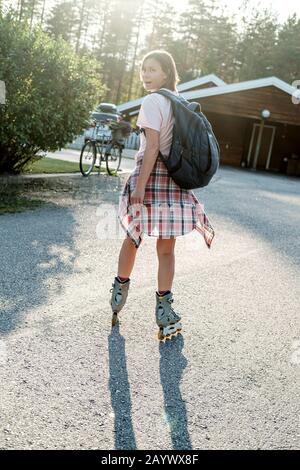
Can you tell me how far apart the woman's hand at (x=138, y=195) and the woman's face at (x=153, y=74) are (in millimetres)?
667

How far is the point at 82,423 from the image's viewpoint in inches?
95.1

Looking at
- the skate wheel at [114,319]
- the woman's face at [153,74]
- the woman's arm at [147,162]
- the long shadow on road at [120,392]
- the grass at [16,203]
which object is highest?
the woman's face at [153,74]

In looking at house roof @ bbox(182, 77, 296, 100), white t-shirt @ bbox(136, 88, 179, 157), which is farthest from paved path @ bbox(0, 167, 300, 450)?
house roof @ bbox(182, 77, 296, 100)

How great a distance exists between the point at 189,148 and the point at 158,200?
0.40 m

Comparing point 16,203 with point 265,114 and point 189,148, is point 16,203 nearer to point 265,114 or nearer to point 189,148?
point 189,148

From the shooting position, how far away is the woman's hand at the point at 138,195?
340 cm

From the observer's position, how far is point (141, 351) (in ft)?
10.8

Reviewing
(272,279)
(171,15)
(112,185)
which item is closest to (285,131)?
(112,185)

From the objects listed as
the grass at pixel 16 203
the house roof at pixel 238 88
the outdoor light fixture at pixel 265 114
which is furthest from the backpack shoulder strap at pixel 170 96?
the outdoor light fixture at pixel 265 114

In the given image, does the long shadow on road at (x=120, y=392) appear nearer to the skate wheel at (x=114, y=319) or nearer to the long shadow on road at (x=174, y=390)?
the skate wheel at (x=114, y=319)

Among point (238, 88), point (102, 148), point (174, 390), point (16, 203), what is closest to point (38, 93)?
point (16, 203)

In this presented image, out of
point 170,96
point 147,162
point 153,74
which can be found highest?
point 153,74

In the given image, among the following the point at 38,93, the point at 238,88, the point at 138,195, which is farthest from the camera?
the point at 238,88

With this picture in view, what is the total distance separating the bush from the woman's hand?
505cm
